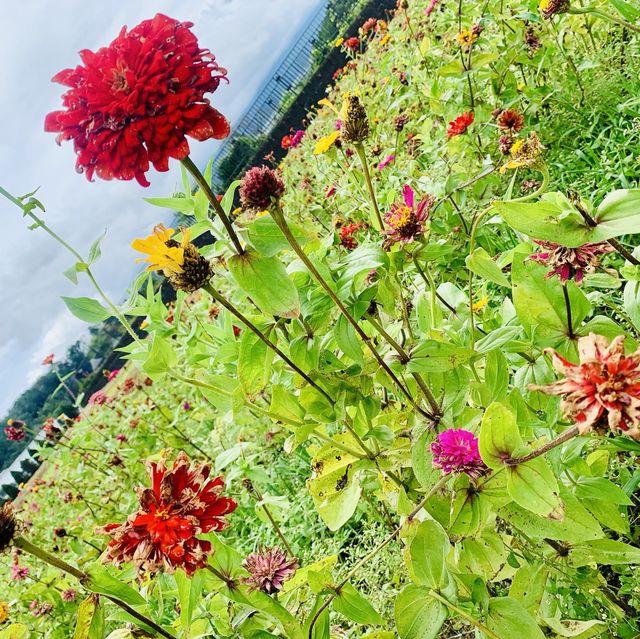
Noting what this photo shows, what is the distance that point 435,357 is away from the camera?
28.0 inches

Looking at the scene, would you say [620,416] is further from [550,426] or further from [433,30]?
[433,30]

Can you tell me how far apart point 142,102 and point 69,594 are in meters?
1.75

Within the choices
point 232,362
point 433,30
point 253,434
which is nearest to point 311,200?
point 433,30

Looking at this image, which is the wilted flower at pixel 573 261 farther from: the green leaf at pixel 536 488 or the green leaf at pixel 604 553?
the green leaf at pixel 604 553

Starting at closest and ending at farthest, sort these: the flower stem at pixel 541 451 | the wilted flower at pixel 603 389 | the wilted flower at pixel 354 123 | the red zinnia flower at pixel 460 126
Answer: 1. the wilted flower at pixel 603 389
2. the flower stem at pixel 541 451
3. the wilted flower at pixel 354 123
4. the red zinnia flower at pixel 460 126

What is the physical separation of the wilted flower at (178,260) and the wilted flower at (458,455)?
0.38 metres

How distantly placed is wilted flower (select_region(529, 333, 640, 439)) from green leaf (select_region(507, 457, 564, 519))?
0.18 metres

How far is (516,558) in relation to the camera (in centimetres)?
93

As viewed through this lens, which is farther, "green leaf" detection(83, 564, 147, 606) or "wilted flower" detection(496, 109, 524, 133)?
"wilted flower" detection(496, 109, 524, 133)

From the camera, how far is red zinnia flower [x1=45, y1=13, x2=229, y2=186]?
21.4 inches

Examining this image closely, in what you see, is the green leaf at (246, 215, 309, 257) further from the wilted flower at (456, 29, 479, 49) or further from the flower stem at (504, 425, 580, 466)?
the wilted flower at (456, 29, 479, 49)

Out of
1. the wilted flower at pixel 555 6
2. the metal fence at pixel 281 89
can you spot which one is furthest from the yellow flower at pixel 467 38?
the metal fence at pixel 281 89

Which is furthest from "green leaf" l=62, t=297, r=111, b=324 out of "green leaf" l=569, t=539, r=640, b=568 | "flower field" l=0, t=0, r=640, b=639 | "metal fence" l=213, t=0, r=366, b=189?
"metal fence" l=213, t=0, r=366, b=189

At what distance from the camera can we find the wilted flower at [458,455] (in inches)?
24.8
